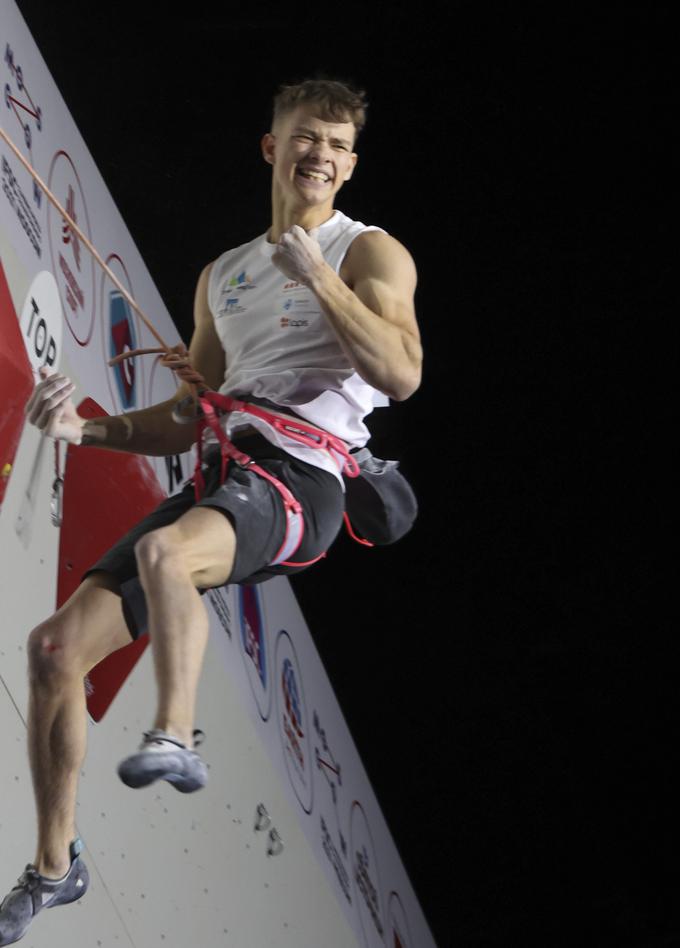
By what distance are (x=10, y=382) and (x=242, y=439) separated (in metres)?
0.74

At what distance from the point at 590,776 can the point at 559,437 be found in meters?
1.50

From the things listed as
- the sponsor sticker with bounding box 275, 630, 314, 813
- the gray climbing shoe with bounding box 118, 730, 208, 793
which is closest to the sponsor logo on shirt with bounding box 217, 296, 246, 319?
the gray climbing shoe with bounding box 118, 730, 208, 793

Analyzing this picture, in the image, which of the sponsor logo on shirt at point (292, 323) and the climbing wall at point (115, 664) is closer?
the sponsor logo on shirt at point (292, 323)

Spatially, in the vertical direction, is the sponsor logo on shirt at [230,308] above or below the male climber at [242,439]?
above

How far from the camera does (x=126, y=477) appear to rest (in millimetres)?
3447

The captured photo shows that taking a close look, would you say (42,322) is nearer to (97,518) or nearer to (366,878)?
(97,518)

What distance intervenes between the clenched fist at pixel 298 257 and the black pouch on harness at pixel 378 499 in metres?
0.38

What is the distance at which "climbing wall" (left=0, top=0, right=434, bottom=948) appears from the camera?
2945mm

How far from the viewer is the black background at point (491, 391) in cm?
451

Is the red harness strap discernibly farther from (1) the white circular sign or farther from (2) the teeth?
(1) the white circular sign

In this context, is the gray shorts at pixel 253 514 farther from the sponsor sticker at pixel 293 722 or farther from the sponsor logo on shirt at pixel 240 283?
the sponsor sticker at pixel 293 722

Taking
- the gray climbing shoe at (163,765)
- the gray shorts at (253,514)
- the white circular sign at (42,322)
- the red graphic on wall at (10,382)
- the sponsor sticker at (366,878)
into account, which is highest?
the white circular sign at (42,322)

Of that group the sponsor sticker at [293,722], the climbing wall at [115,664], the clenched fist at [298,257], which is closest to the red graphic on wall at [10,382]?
the climbing wall at [115,664]

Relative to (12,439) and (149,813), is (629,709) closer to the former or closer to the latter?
(149,813)
